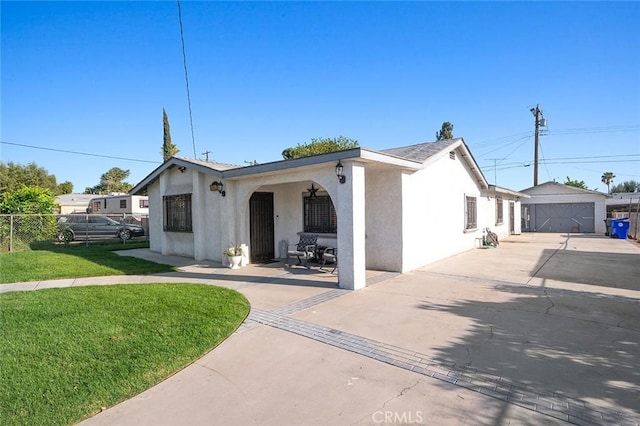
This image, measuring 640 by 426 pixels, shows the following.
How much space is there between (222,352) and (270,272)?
5.17 meters

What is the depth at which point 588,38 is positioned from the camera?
9.87 m

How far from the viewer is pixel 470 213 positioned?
1422 cm

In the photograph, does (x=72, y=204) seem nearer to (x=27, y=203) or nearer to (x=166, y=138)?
A: (x=166, y=138)

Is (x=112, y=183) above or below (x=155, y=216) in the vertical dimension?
above

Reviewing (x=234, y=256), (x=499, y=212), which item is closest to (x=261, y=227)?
(x=234, y=256)

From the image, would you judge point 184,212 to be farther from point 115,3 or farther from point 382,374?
point 382,374

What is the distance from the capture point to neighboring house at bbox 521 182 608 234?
23016 mm

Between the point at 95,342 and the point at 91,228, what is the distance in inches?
675

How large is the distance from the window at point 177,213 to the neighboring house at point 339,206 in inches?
1.5

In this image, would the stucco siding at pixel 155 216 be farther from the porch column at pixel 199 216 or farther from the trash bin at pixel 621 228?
the trash bin at pixel 621 228

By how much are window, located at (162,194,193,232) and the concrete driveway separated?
6.58 metres

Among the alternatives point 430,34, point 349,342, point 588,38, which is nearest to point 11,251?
point 349,342

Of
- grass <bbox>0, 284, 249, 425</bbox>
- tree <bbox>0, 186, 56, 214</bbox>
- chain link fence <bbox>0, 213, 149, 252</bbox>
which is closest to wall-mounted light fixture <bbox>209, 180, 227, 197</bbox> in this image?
grass <bbox>0, 284, 249, 425</bbox>

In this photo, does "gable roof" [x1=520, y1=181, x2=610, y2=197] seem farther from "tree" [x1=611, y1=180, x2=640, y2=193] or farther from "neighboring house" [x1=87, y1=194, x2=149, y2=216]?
"tree" [x1=611, y1=180, x2=640, y2=193]
